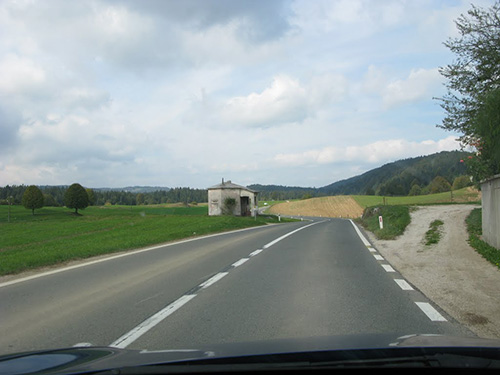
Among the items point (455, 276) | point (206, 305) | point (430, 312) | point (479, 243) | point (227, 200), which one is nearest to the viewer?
point (430, 312)

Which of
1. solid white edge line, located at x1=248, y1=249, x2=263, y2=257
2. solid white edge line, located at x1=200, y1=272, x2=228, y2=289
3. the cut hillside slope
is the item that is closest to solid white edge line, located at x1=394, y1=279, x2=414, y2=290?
solid white edge line, located at x1=200, y1=272, x2=228, y2=289

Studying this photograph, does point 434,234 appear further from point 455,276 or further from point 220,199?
point 220,199

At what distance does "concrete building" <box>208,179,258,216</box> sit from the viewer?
202 ft

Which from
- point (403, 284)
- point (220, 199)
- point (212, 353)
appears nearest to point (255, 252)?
point (403, 284)

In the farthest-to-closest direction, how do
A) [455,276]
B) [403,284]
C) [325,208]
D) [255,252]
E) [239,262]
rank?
[325,208]
[255,252]
[239,262]
[455,276]
[403,284]

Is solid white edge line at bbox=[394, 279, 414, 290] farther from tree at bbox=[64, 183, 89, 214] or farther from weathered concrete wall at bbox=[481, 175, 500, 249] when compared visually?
tree at bbox=[64, 183, 89, 214]

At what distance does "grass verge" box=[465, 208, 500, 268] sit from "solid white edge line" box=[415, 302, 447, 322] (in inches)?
164

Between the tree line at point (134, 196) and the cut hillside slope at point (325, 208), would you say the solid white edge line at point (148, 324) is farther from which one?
the tree line at point (134, 196)

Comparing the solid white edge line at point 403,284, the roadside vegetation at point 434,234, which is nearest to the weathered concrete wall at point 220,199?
the roadside vegetation at point 434,234

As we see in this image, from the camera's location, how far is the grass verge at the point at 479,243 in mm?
10364

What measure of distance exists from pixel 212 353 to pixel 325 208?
328 feet

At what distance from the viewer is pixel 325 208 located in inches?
3984

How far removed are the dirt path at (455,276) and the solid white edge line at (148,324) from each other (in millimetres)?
3915

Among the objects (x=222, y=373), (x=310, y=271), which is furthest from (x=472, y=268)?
(x=222, y=373)
